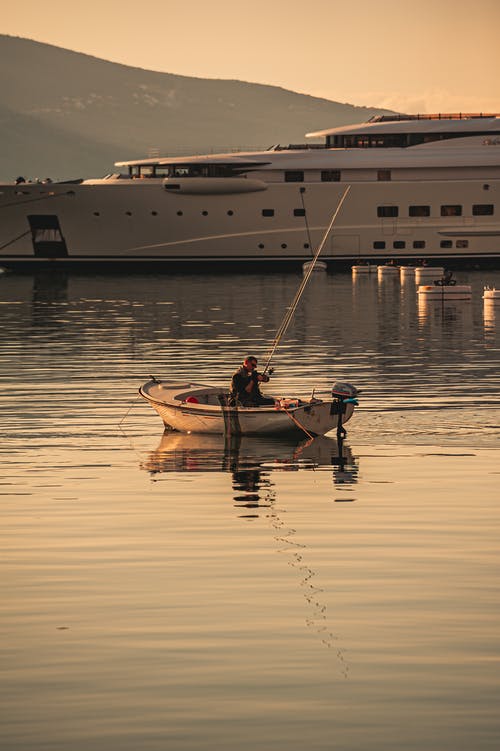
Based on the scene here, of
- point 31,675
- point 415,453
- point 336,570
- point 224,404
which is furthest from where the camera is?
point 224,404

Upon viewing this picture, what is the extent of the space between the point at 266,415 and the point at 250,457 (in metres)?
1.26

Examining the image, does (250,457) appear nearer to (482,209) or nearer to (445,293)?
(445,293)

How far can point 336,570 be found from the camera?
15.5m

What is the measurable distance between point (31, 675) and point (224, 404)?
14.1 m

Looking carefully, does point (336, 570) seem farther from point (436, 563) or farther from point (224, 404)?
point (224, 404)

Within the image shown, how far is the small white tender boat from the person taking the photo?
2531cm

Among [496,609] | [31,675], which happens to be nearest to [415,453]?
[496,609]

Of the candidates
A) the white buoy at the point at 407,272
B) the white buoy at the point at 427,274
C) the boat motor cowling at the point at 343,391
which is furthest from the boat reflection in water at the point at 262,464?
the white buoy at the point at 407,272

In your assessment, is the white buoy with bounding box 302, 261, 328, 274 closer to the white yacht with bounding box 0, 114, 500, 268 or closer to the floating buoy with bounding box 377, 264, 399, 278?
the white yacht with bounding box 0, 114, 500, 268

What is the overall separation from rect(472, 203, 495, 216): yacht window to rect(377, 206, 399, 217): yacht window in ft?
16.3

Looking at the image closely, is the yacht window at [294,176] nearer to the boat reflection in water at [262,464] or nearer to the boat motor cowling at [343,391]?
the boat reflection in water at [262,464]

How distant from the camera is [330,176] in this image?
343ft

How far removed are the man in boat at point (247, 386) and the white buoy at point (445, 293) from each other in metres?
46.2

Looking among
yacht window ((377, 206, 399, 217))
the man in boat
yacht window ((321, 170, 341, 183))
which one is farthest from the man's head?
yacht window ((377, 206, 399, 217))
